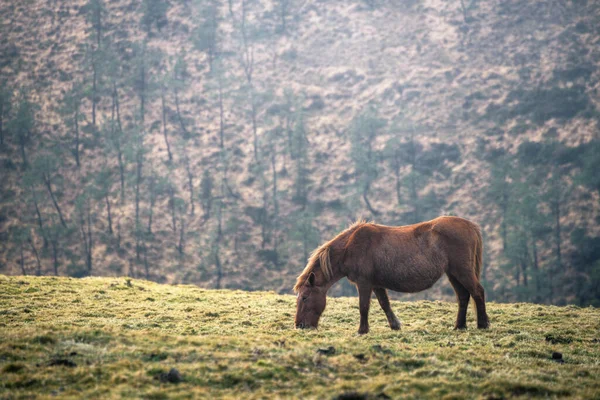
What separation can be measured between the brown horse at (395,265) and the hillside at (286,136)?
1710 inches

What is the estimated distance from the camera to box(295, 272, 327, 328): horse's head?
1483cm

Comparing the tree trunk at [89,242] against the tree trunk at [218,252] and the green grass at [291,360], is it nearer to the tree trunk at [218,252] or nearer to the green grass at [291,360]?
the tree trunk at [218,252]

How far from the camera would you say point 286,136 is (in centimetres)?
7444

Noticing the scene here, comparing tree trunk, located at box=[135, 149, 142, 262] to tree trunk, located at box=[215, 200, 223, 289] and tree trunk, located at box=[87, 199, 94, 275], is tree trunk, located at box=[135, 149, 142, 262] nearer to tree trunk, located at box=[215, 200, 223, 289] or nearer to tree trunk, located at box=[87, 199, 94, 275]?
tree trunk, located at box=[87, 199, 94, 275]

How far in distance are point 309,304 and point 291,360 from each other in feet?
15.5

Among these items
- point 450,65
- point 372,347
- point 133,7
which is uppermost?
point 133,7

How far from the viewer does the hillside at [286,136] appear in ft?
201

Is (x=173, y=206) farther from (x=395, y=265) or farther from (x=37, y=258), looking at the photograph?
(x=395, y=265)

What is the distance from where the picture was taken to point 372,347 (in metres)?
11.3

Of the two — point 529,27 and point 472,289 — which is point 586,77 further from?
point 472,289

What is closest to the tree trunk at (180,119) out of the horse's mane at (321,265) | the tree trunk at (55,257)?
the tree trunk at (55,257)

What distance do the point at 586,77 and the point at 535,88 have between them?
6.36 m

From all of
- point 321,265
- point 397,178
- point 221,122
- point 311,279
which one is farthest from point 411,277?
point 221,122

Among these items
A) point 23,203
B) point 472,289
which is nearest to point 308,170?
point 23,203
